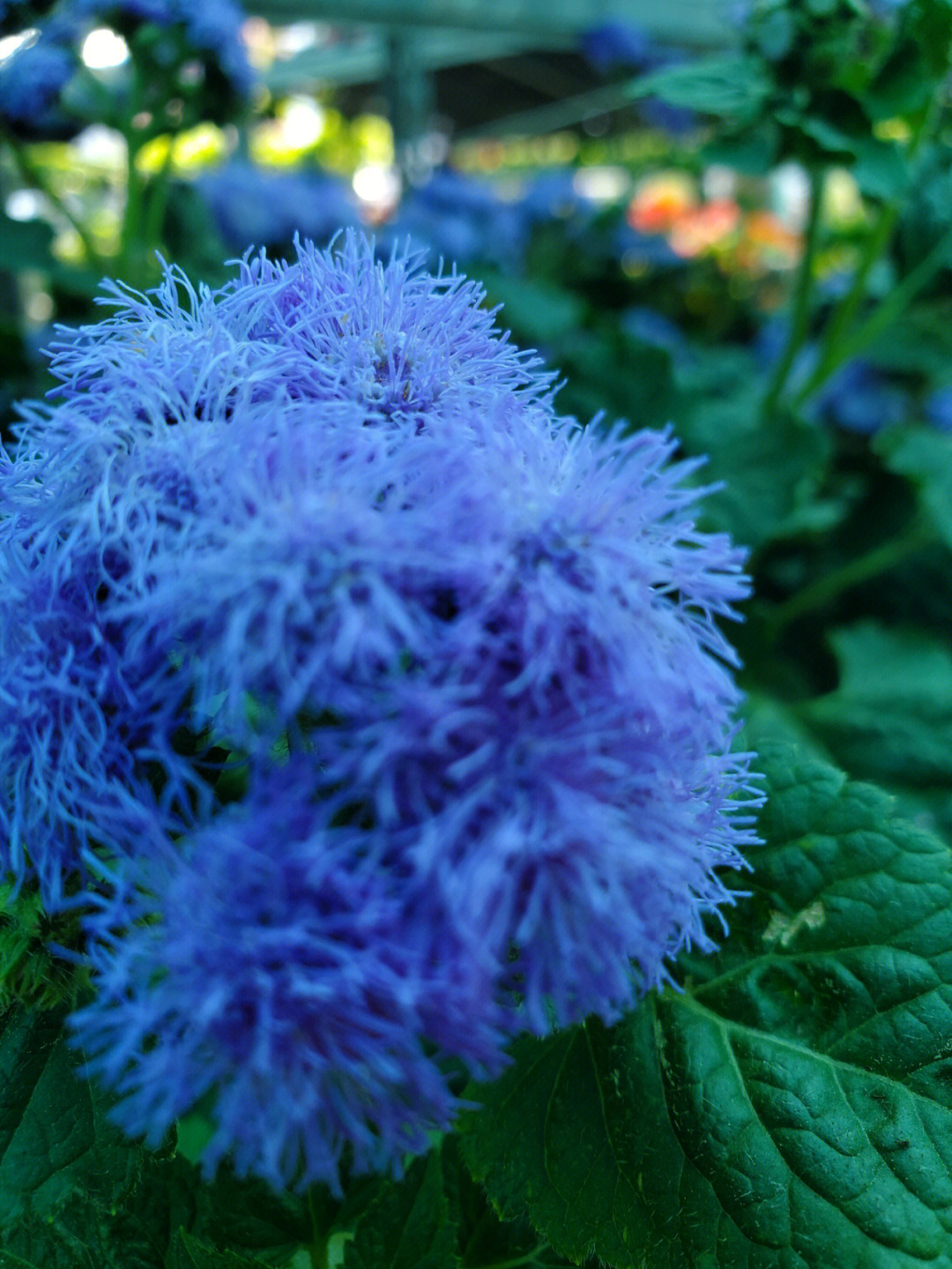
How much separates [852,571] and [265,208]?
1742mm

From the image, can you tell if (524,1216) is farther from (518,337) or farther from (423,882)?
(518,337)

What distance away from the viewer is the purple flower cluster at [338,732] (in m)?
0.64

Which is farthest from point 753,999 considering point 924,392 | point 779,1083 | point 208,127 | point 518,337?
point 924,392

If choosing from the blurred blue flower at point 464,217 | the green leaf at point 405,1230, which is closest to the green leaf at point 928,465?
the blurred blue flower at point 464,217

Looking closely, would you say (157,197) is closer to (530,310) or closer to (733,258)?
(530,310)

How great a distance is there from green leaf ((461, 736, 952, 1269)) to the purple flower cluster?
0.78 feet

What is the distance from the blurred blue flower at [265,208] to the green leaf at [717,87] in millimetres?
1206

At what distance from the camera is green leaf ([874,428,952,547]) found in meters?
2.02

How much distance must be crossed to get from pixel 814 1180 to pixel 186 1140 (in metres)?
0.64

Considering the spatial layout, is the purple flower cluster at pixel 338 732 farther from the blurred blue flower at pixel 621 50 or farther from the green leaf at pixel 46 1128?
the blurred blue flower at pixel 621 50

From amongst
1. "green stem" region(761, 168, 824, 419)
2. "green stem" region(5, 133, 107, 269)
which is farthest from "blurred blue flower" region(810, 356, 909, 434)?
"green stem" region(5, 133, 107, 269)

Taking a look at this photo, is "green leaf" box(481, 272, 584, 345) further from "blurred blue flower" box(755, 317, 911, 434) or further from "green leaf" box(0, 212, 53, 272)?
"green leaf" box(0, 212, 53, 272)

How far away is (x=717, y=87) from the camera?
166 cm

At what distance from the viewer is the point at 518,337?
7.88ft
